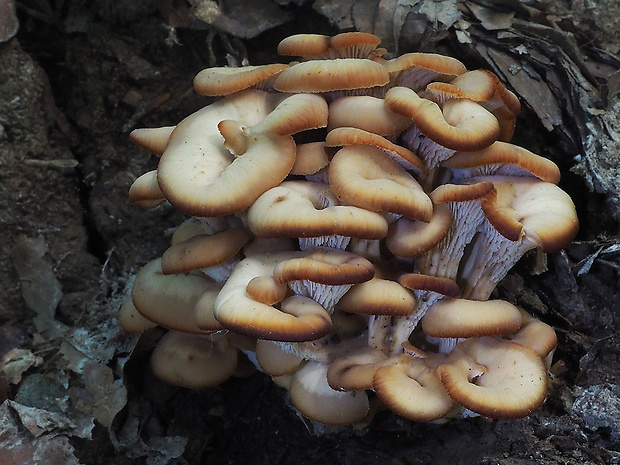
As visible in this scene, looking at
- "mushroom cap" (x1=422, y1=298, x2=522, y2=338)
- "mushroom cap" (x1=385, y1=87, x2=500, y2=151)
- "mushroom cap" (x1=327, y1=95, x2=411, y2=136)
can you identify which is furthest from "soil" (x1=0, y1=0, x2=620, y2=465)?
"mushroom cap" (x1=327, y1=95, x2=411, y2=136)

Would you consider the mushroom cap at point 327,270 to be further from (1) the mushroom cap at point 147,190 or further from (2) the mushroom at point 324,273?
(1) the mushroom cap at point 147,190

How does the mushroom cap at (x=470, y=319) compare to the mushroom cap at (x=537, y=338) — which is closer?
the mushroom cap at (x=470, y=319)

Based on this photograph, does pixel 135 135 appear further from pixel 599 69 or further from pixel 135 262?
pixel 599 69

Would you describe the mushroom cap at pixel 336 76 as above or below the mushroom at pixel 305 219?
above

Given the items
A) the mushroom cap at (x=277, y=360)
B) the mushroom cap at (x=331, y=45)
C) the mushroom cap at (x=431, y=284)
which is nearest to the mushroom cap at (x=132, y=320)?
the mushroom cap at (x=277, y=360)

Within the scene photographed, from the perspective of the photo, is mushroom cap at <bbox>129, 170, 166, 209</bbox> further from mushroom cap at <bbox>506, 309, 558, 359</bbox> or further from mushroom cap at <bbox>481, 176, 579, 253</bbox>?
mushroom cap at <bbox>506, 309, 558, 359</bbox>

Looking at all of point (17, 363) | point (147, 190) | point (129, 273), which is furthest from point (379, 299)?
point (17, 363)

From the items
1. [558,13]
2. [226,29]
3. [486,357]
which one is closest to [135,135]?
[226,29]
